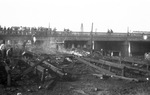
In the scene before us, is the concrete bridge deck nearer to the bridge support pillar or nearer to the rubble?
the bridge support pillar

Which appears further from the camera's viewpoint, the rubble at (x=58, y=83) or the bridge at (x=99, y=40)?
the bridge at (x=99, y=40)

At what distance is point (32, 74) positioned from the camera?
12734mm

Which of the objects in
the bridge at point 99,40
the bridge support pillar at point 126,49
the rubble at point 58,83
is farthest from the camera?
the bridge support pillar at point 126,49

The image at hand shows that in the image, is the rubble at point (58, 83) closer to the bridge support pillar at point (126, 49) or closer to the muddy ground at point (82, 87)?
the muddy ground at point (82, 87)

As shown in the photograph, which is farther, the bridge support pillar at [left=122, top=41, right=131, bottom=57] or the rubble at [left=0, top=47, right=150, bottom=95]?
the bridge support pillar at [left=122, top=41, right=131, bottom=57]

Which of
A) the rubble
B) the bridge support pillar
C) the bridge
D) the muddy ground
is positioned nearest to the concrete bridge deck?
the bridge

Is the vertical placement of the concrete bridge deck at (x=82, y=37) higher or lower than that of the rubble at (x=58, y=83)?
higher

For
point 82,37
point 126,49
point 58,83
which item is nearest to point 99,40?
point 82,37

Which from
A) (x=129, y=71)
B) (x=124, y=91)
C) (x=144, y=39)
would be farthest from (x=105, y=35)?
(x=124, y=91)

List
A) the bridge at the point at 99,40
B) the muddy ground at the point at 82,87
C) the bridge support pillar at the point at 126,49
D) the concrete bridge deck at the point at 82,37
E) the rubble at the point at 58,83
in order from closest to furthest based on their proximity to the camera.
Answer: the muddy ground at the point at 82,87 < the rubble at the point at 58,83 < the concrete bridge deck at the point at 82,37 < the bridge at the point at 99,40 < the bridge support pillar at the point at 126,49

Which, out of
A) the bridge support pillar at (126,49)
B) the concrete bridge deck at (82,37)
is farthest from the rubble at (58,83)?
the bridge support pillar at (126,49)

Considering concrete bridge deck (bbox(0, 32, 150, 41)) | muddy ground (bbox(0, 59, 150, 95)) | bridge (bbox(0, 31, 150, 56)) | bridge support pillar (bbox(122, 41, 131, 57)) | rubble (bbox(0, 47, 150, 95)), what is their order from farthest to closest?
bridge support pillar (bbox(122, 41, 131, 57)) → bridge (bbox(0, 31, 150, 56)) → concrete bridge deck (bbox(0, 32, 150, 41)) → rubble (bbox(0, 47, 150, 95)) → muddy ground (bbox(0, 59, 150, 95))

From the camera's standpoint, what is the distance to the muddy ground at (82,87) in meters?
9.10

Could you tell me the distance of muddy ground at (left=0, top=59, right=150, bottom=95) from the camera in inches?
358
